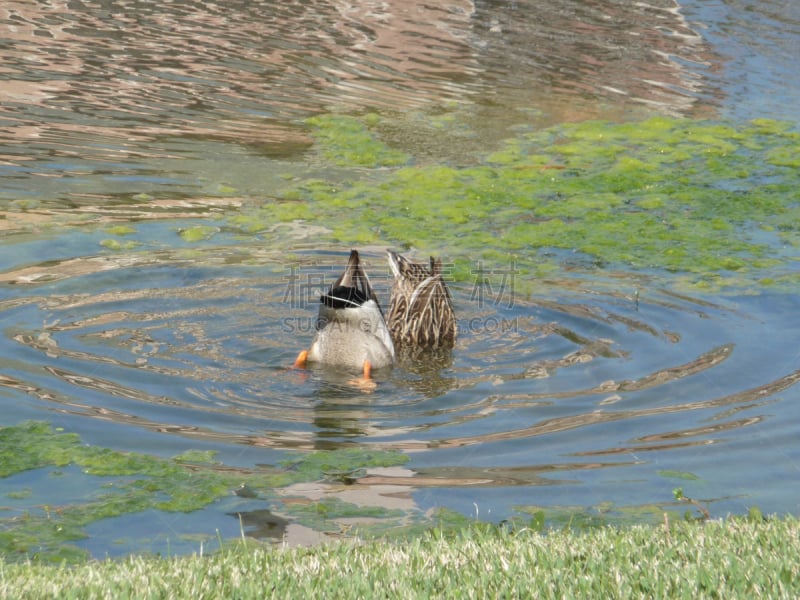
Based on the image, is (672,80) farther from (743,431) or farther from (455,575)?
(455,575)

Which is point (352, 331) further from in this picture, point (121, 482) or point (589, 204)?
point (589, 204)

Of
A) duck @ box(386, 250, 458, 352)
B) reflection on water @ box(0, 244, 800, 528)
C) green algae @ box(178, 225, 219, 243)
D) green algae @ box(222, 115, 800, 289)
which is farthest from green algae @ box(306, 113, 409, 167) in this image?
duck @ box(386, 250, 458, 352)

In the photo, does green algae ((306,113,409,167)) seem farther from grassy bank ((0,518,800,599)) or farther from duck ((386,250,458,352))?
grassy bank ((0,518,800,599))

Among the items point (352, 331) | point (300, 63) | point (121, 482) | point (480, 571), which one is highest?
point (480, 571)

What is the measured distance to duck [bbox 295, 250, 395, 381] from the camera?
837 centimetres

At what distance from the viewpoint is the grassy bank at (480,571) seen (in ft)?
13.6

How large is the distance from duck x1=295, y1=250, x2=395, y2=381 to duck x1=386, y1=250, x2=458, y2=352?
1.49 feet

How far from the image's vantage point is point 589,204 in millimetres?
11695

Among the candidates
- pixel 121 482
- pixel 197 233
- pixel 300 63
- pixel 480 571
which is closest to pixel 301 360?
pixel 197 233

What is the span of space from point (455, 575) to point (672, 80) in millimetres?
14468

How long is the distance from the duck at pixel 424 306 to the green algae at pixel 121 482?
2421 millimetres

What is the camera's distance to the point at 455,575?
434cm

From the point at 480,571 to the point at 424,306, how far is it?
4845mm

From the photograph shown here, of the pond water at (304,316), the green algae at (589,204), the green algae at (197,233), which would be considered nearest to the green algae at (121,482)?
the pond water at (304,316)
